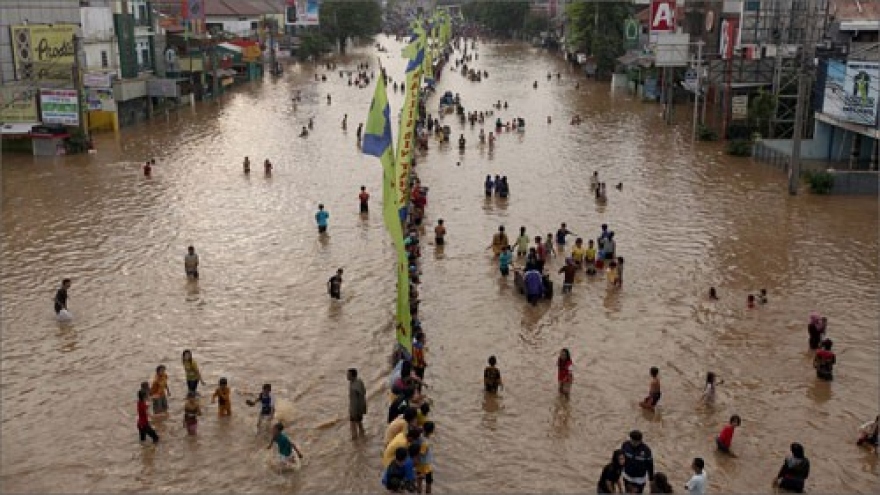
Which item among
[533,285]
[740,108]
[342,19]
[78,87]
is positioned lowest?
[533,285]

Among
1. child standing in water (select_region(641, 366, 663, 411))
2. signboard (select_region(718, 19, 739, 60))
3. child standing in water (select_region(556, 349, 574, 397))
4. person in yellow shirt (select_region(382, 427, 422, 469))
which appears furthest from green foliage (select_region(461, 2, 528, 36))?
person in yellow shirt (select_region(382, 427, 422, 469))

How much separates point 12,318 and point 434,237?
11.8m

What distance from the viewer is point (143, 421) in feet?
42.9

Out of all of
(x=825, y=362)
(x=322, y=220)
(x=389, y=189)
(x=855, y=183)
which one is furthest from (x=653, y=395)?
(x=855, y=183)

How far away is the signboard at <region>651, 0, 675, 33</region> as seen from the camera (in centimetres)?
4825

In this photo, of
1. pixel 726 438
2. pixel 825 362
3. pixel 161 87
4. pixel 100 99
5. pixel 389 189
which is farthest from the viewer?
pixel 161 87

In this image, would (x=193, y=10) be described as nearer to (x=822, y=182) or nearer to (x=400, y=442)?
(x=822, y=182)

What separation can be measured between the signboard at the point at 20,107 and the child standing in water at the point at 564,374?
3240 cm

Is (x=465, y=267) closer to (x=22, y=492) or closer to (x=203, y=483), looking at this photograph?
(x=203, y=483)

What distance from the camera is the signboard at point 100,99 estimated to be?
42394 mm

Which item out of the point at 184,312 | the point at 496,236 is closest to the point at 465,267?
the point at 496,236

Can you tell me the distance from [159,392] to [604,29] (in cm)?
6605

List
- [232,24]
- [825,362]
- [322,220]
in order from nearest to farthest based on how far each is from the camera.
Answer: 1. [825,362]
2. [322,220]
3. [232,24]

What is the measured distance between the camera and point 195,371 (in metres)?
14.5
